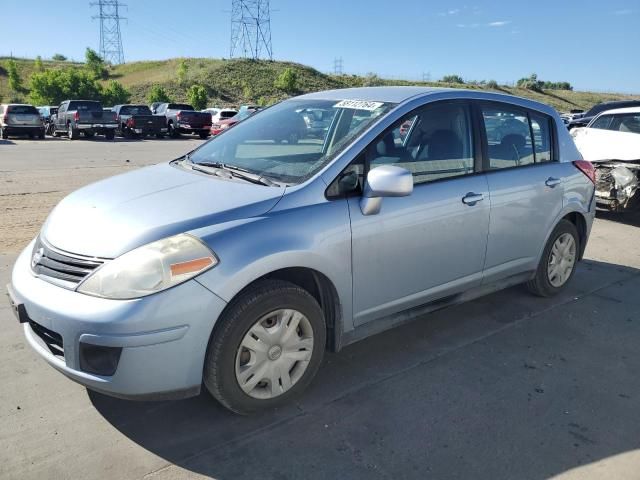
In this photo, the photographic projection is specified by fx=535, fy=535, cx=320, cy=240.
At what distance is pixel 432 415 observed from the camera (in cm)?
299

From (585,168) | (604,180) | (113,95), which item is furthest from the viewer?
(113,95)

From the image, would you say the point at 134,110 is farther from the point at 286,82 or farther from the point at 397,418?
the point at 286,82

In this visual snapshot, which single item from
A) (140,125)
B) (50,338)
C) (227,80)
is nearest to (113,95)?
(227,80)

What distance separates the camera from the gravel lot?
2568 millimetres

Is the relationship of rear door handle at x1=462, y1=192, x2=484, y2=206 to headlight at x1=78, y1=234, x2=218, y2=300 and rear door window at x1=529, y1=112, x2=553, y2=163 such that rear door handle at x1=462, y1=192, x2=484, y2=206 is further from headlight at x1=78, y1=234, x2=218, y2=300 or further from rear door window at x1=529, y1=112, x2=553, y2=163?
headlight at x1=78, y1=234, x2=218, y2=300

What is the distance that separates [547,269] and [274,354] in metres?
2.91

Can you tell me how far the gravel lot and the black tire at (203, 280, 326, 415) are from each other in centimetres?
15

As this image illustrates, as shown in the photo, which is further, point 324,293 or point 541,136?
point 541,136

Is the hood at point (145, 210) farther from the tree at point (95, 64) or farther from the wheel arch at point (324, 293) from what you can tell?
the tree at point (95, 64)

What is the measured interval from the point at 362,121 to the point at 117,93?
59583 mm

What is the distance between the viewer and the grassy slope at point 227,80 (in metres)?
60.1

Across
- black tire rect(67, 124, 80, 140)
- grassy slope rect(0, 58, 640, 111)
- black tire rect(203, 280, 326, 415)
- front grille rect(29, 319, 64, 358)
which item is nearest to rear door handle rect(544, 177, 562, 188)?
black tire rect(203, 280, 326, 415)

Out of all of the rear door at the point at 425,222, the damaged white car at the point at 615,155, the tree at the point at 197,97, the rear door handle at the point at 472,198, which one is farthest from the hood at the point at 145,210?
the tree at the point at 197,97

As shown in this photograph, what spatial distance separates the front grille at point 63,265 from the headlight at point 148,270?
7cm
